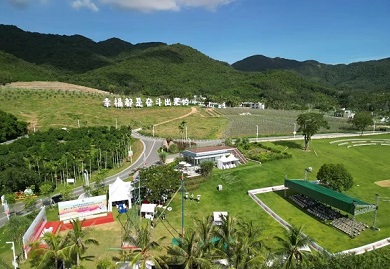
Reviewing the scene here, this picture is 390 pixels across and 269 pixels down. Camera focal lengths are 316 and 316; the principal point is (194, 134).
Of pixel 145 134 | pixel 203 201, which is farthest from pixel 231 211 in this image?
pixel 145 134

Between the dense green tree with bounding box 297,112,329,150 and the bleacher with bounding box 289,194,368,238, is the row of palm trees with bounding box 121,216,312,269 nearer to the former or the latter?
the bleacher with bounding box 289,194,368,238

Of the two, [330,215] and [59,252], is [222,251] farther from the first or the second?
[330,215]

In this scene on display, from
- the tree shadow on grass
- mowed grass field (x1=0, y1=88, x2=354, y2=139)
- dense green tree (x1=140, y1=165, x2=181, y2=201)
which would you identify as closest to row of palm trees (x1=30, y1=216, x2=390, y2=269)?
dense green tree (x1=140, y1=165, x2=181, y2=201)

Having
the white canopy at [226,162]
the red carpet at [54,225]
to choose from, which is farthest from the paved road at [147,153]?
the white canopy at [226,162]

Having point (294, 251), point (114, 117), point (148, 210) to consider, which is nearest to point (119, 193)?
point (148, 210)

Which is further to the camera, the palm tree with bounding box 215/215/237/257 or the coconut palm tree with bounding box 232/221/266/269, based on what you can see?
the palm tree with bounding box 215/215/237/257

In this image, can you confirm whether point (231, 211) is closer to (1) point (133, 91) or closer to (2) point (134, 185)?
(2) point (134, 185)

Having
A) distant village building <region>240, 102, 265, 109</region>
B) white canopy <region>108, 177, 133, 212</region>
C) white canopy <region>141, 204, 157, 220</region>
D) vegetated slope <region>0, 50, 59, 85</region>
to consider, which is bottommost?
white canopy <region>141, 204, 157, 220</region>

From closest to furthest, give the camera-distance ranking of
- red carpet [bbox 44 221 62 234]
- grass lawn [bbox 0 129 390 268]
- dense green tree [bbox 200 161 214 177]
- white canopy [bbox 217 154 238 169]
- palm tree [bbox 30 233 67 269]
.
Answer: palm tree [bbox 30 233 67 269] → grass lawn [bbox 0 129 390 268] → red carpet [bbox 44 221 62 234] → dense green tree [bbox 200 161 214 177] → white canopy [bbox 217 154 238 169]
